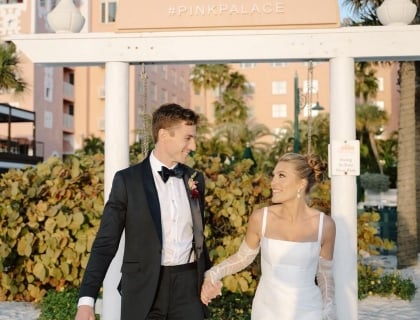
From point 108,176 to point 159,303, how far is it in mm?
2819

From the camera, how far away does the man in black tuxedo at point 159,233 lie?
3.32 m

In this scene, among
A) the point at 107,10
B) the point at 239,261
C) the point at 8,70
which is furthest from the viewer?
the point at 107,10

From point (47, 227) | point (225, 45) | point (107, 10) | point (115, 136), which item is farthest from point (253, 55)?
point (107, 10)

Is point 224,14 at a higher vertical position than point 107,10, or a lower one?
lower

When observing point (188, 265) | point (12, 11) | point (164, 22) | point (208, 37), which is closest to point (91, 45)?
point (164, 22)

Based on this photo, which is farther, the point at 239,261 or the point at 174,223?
the point at 239,261

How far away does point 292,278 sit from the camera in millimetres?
3551

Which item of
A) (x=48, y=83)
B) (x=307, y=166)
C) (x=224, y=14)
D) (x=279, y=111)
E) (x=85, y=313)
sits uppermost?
(x=279, y=111)

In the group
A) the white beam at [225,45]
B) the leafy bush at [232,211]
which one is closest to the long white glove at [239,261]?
the white beam at [225,45]

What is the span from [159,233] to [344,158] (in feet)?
9.56

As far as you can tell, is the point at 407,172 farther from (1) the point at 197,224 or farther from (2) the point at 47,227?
(1) the point at 197,224

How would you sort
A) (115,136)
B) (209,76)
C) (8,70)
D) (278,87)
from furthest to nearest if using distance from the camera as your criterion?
(278,87)
(209,76)
(8,70)
(115,136)

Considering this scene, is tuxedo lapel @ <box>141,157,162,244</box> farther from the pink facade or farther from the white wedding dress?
the pink facade

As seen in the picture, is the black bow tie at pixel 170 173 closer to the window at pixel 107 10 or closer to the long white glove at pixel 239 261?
the long white glove at pixel 239 261
